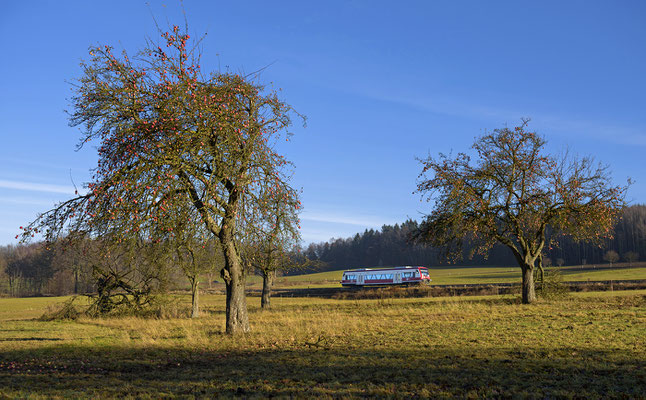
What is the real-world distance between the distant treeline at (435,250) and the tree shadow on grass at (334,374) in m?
90.4

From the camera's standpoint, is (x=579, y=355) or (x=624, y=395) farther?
(x=579, y=355)

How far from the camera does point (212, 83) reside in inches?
647

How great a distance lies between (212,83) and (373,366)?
1138cm

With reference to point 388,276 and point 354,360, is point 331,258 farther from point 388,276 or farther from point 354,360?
point 354,360

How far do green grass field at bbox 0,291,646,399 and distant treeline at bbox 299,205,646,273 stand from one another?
84738 mm

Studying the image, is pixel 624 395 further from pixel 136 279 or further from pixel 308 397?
pixel 136 279

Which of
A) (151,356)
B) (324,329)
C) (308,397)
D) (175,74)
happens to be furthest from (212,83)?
(308,397)

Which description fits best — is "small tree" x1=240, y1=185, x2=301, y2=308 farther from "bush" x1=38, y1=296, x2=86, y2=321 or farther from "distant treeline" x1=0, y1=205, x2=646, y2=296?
"bush" x1=38, y1=296, x2=86, y2=321

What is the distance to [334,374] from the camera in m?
9.84

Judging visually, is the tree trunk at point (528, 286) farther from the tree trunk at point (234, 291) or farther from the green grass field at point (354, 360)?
the tree trunk at point (234, 291)

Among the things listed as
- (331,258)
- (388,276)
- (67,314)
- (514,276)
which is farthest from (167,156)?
(331,258)

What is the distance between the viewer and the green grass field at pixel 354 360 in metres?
8.33

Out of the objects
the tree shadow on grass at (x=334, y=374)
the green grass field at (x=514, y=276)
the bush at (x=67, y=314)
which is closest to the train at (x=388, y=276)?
the green grass field at (x=514, y=276)

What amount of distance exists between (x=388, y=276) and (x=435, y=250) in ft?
284
